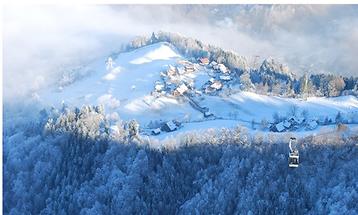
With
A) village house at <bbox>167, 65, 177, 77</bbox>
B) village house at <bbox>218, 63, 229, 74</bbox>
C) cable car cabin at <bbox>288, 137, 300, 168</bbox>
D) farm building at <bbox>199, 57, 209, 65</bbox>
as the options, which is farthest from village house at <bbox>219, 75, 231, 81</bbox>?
cable car cabin at <bbox>288, 137, 300, 168</bbox>

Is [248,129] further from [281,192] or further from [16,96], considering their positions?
[16,96]

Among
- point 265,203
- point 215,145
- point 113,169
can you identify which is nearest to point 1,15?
point 113,169

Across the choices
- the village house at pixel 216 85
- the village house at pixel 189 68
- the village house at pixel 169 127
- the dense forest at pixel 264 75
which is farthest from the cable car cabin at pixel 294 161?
the village house at pixel 189 68

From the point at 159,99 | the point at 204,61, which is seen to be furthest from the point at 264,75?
the point at 159,99

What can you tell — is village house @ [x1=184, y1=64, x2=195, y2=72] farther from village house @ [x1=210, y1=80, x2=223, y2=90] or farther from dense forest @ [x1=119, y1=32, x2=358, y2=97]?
village house @ [x1=210, y1=80, x2=223, y2=90]

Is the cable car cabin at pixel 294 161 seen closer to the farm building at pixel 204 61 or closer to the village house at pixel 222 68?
the village house at pixel 222 68

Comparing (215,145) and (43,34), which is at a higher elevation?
(43,34)
